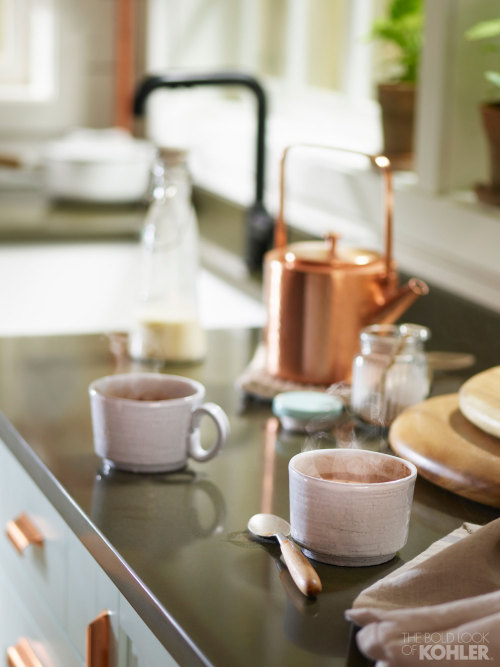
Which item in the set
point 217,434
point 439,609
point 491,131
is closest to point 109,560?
point 217,434

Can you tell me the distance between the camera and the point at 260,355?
147 cm

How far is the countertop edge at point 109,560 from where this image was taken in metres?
0.75

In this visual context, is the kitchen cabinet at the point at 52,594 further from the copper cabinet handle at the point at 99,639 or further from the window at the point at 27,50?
the window at the point at 27,50

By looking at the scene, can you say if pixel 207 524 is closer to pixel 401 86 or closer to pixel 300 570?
pixel 300 570

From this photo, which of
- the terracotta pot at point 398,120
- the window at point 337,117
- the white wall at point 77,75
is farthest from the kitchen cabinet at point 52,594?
the white wall at point 77,75

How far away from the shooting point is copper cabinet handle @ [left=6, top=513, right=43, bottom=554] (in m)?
1.11

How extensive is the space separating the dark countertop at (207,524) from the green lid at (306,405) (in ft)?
0.08

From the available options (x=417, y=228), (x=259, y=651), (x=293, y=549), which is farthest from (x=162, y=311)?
(x=259, y=651)

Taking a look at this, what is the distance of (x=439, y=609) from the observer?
0.66m

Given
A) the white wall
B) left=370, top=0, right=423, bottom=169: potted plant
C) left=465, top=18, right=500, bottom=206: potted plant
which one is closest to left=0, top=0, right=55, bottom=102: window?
the white wall

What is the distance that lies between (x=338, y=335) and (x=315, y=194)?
742 mm

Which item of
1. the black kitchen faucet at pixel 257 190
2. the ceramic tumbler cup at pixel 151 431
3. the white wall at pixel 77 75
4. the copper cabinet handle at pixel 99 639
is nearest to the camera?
the copper cabinet handle at pixel 99 639

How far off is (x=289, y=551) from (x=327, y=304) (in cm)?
52

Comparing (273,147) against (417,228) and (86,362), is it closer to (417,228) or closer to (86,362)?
(417,228)
